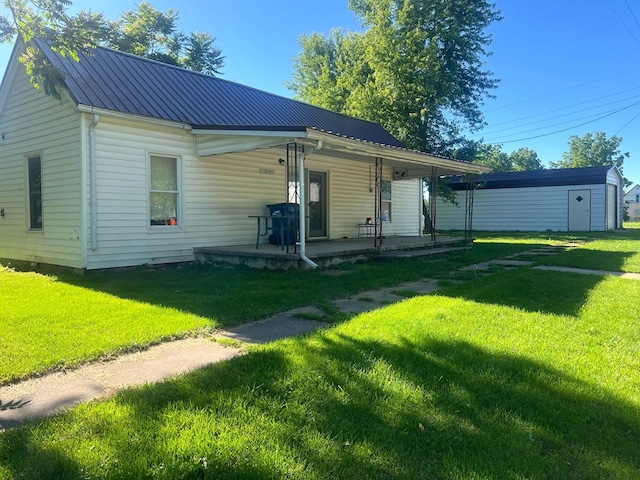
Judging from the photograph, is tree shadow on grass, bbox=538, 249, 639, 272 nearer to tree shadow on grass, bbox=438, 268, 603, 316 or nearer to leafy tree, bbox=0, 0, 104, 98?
tree shadow on grass, bbox=438, 268, 603, 316

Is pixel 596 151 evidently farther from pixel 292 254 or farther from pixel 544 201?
pixel 292 254

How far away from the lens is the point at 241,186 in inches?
390

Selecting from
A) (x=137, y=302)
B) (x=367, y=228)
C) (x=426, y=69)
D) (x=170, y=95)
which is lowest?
(x=137, y=302)

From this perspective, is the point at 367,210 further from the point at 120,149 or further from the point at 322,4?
the point at 322,4

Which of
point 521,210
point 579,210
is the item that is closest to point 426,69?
point 521,210

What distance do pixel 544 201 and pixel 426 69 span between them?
10089 millimetres

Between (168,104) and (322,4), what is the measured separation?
1491 cm

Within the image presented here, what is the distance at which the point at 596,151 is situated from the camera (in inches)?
1889

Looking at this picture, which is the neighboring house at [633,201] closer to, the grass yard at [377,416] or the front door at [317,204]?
the front door at [317,204]

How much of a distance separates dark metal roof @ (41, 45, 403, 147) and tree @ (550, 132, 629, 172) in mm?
46877

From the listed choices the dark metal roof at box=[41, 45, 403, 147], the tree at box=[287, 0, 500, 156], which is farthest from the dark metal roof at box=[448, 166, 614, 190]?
the dark metal roof at box=[41, 45, 403, 147]

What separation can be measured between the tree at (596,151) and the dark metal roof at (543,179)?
96.6ft

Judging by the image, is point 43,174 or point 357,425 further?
point 43,174

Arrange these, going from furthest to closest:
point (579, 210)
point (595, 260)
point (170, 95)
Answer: point (579, 210), point (595, 260), point (170, 95)
